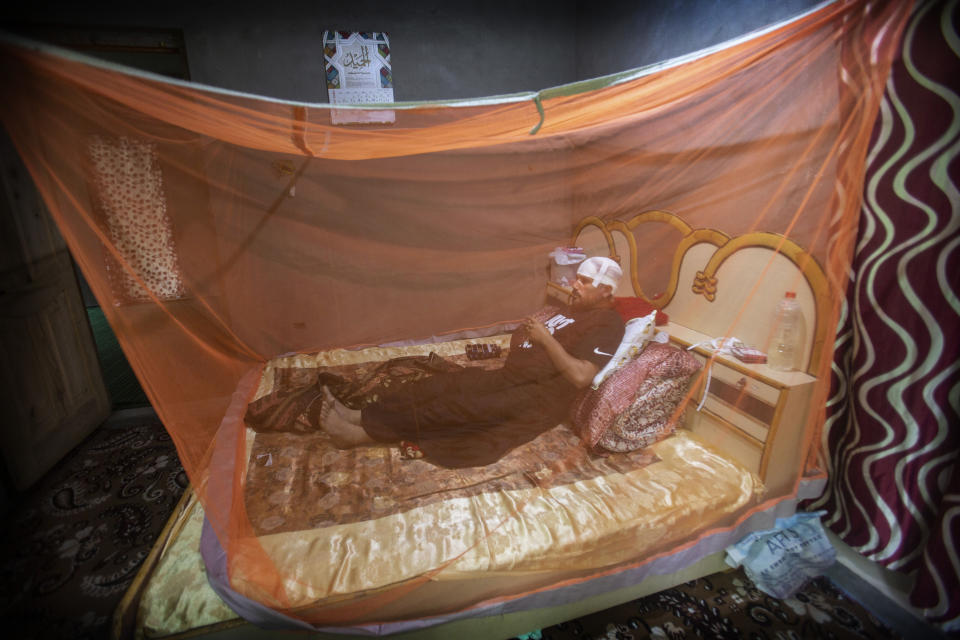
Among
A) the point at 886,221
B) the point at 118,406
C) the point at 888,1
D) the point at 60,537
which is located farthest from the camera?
the point at 118,406

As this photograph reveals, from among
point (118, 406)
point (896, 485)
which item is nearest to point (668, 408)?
point (896, 485)

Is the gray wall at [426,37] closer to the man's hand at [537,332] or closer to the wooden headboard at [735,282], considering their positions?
the wooden headboard at [735,282]

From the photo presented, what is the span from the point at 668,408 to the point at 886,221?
94 cm

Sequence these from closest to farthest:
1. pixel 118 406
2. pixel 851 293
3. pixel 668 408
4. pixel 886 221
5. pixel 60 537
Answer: pixel 886 221, pixel 851 293, pixel 668 408, pixel 60 537, pixel 118 406

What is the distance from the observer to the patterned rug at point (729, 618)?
1.38 metres

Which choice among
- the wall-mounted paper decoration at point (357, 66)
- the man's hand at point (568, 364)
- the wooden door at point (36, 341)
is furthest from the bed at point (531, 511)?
the wall-mounted paper decoration at point (357, 66)

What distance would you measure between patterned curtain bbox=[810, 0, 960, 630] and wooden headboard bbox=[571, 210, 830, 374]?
107 millimetres

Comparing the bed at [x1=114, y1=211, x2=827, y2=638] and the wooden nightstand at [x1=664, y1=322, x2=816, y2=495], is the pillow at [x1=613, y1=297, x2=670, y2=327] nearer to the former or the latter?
the bed at [x1=114, y1=211, x2=827, y2=638]

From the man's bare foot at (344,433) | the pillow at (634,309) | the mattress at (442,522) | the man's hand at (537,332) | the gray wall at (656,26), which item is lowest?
the mattress at (442,522)

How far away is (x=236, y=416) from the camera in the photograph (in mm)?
1955

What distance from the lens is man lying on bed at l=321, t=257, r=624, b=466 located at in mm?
1751

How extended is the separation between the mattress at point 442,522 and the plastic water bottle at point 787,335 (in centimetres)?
44

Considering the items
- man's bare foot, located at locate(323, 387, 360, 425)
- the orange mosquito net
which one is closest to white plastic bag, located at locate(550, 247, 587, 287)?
the orange mosquito net

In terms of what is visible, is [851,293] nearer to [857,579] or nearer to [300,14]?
[857,579]
